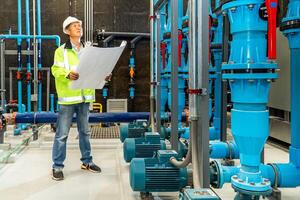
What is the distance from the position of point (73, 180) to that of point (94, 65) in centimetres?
96

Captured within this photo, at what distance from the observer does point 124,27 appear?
5.92 metres

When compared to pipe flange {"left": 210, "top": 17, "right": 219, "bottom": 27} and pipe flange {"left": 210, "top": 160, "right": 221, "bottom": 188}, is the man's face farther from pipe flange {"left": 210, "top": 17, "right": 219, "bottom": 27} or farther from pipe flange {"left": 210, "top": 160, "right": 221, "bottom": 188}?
pipe flange {"left": 210, "top": 160, "right": 221, "bottom": 188}

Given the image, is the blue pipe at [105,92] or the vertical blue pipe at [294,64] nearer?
the vertical blue pipe at [294,64]

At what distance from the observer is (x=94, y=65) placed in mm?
Result: 2641

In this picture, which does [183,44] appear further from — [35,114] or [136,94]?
[136,94]

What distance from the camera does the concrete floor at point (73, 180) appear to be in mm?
2463

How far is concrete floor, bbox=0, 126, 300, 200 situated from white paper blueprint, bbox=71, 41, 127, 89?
2.54ft

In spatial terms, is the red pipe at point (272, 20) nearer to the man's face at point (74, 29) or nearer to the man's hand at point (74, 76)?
the man's hand at point (74, 76)

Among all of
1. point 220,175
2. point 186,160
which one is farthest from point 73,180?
point 220,175

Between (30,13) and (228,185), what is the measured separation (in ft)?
14.8

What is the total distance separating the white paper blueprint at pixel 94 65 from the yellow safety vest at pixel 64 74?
183 mm

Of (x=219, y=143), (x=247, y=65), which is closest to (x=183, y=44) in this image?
(x=219, y=143)

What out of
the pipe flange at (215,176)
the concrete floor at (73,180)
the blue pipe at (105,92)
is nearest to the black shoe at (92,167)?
the concrete floor at (73,180)

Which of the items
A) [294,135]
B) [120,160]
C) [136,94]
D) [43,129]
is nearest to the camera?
[294,135]
